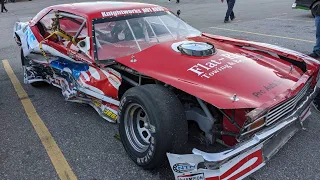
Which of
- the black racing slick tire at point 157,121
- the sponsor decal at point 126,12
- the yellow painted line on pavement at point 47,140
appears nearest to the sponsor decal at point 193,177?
the black racing slick tire at point 157,121

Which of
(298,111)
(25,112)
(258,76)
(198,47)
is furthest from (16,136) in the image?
(298,111)

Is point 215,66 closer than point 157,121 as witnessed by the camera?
No

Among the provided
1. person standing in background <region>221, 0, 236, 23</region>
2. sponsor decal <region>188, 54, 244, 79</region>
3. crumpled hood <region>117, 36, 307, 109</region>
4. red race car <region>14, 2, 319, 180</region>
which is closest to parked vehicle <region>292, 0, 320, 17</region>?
person standing in background <region>221, 0, 236, 23</region>

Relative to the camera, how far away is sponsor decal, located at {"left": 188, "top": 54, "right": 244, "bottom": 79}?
279 cm

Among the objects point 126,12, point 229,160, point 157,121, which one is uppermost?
point 126,12

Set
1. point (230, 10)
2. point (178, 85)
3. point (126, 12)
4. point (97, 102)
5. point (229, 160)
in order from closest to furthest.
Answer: point (229, 160), point (178, 85), point (97, 102), point (126, 12), point (230, 10)

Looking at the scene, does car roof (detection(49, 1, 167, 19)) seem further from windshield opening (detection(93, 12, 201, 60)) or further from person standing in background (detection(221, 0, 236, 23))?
person standing in background (detection(221, 0, 236, 23))

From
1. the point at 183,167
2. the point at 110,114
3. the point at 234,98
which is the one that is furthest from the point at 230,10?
the point at 183,167

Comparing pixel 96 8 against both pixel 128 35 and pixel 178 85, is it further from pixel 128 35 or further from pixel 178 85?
pixel 178 85

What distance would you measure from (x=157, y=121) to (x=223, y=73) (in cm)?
81

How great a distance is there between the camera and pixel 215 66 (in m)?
2.92

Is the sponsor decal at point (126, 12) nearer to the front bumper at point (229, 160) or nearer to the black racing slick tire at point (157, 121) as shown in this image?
the black racing slick tire at point (157, 121)

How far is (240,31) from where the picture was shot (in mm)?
9273

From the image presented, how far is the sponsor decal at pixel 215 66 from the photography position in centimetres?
279
